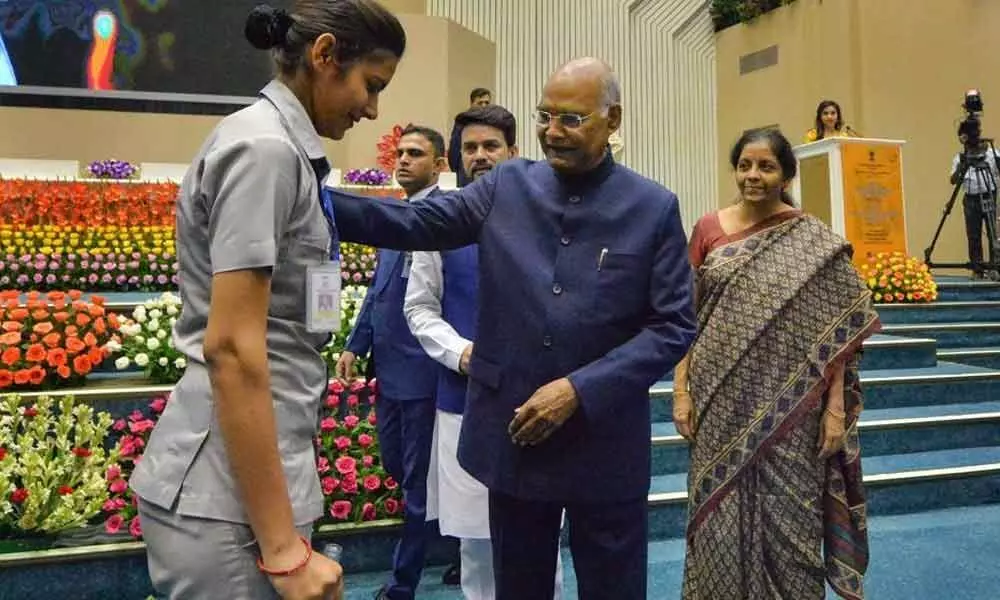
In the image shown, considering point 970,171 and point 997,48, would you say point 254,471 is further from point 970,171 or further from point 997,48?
point 997,48

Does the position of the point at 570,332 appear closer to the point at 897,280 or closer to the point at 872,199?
the point at 897,280

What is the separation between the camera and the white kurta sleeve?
1.92 meters

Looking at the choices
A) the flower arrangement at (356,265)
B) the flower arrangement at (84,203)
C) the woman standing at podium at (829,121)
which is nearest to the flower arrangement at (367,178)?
the flower arrangement at (356,265)

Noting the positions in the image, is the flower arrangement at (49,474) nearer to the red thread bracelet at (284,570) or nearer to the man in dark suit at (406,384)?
the man in dark suit at (406,384)

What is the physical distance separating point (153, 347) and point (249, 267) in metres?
2.64

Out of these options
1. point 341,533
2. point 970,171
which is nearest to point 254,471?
point 341,533

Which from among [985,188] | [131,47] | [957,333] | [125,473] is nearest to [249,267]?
[125,473]

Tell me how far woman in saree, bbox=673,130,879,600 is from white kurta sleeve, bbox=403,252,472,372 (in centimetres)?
72

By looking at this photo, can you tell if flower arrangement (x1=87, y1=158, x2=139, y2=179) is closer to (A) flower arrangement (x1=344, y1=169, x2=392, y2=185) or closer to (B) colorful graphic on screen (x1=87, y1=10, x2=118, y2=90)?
(A) flower arrangement (x1=344, y1=169, x2=392, y2=185)

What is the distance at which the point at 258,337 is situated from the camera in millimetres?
719

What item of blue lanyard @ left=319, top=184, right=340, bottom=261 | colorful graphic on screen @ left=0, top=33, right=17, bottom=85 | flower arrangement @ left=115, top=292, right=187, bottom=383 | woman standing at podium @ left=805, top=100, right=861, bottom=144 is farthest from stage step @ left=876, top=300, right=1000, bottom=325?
colorful graphic on screen @ left=0, top=33, right=17, bottom=85

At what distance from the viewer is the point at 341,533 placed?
8.59ft

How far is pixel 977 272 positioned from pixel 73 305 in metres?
8.22

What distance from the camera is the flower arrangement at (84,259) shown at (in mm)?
5145
